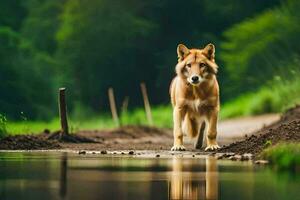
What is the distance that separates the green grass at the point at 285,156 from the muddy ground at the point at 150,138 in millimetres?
1242

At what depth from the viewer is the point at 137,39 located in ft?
182

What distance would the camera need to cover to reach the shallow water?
12.8 m

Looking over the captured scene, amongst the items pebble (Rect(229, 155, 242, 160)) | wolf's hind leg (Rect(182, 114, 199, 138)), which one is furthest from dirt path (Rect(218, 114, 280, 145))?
pebble (Rect(229, 155, 242, 160))

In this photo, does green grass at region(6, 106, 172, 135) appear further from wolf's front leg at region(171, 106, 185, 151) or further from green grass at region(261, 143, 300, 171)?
green grass at region(261, 143, 300, 171)

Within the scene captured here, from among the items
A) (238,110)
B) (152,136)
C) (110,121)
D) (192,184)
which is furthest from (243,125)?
(192,184)

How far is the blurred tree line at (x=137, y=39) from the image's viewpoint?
156ft

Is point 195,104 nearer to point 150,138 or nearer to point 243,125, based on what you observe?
point 150,138

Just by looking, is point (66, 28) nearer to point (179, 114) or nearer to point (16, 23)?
point (16, 23)

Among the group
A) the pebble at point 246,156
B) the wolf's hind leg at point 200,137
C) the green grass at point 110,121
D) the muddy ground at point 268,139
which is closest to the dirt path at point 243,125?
the green grass at point 110,121

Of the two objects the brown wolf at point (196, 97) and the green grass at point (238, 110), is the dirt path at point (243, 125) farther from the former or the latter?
the brown wolf at point (196, 97)

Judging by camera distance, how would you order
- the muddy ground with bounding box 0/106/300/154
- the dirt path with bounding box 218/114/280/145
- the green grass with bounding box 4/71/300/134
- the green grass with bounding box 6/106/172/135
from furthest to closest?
the green grass with bounding box 6/106/172/135
the green grass with bounding box 4/71/300/134
the dirt path with bounding box 218/114/280/145
the muddy ground with bounding box 0/106/300/154

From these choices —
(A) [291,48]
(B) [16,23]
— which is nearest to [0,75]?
(A) [291,48]

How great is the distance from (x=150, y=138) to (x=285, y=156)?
13.0 m

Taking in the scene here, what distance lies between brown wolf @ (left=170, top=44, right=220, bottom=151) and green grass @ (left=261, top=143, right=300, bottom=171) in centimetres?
389
